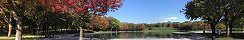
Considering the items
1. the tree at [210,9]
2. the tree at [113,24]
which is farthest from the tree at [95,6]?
the tree at [113,24]

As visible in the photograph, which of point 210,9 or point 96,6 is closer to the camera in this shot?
point 96,6

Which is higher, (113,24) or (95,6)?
(95,6)

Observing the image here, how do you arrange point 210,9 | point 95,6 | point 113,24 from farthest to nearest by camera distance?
1. point 113,24
2. point 210,9
3. point 95,6

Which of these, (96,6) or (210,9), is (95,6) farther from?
(210,9)

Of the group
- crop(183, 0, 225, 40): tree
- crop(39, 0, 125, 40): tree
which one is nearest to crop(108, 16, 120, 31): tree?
crop(183, 0, 225, 40): tree

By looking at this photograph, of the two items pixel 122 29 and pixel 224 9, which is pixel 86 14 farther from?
pixel 122 29

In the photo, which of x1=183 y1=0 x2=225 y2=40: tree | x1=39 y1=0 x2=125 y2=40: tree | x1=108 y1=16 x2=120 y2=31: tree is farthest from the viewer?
x1=108 y1=16 x2=120 y2=31: tree

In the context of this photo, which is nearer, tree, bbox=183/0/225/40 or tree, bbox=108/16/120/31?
tree, bbox=183/0/225/40

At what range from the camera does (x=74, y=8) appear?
21109 mm

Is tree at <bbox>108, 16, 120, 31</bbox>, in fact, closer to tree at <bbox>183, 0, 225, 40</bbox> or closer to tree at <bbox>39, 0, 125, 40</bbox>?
tree at <bbox>183, 0, 225, 40</bbox>

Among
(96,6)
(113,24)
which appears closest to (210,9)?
(96,6)

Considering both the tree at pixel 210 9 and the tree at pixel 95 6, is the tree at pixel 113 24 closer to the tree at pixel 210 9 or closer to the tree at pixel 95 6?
the tree at pixel 210 9

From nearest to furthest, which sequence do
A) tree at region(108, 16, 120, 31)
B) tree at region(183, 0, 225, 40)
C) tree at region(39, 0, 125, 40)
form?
tree at region(39, 0, 125, 40) < tree at region(183, 0, 225, 40) < tree at region(108, 16, 120, 31)

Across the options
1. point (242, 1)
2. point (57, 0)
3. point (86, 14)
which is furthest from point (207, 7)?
point (57, 0)
